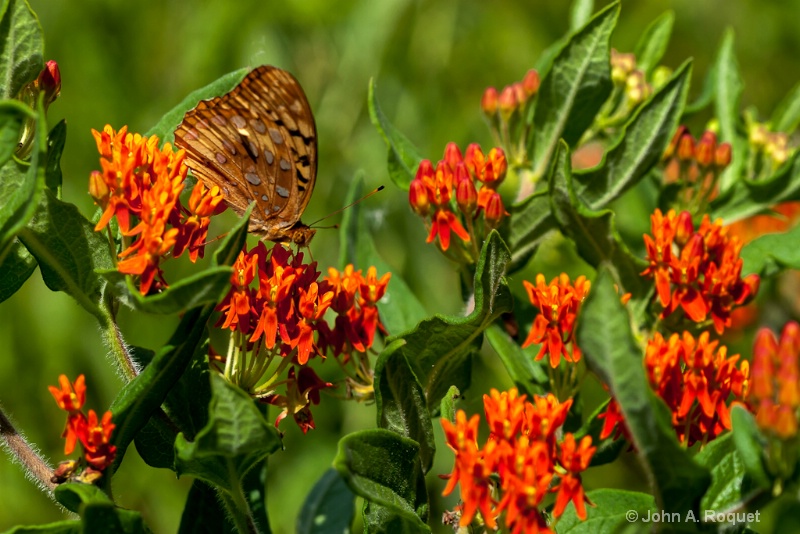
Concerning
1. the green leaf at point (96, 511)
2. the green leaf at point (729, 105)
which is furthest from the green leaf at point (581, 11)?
the green leaf at point (96, 511)

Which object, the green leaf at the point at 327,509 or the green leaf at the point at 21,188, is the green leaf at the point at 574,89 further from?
the green leaf at the point at 21,188

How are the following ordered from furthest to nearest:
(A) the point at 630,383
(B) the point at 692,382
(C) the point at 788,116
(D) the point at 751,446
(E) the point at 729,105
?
(C) the point at 788,116 < (E) the point at 729,105 < (B) the point at 692,382 < (D) the point at 751,446 < (A) the point at 630,383

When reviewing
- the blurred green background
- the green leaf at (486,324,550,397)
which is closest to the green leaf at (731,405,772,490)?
the green leaf at (486,324,550,397)

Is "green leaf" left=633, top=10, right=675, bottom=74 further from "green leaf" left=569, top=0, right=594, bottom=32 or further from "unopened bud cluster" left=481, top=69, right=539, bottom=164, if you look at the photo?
"unopened bud cluster" left=481, top=69, right=539, bottom=164

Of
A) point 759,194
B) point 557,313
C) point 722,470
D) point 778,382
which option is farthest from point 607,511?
point 759,194

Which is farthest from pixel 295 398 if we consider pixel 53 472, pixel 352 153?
pixel 352 153

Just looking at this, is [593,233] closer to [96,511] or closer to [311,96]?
[96,511]

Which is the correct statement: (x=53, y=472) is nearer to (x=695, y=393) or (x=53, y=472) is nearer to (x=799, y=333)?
(x=695, y=393)
